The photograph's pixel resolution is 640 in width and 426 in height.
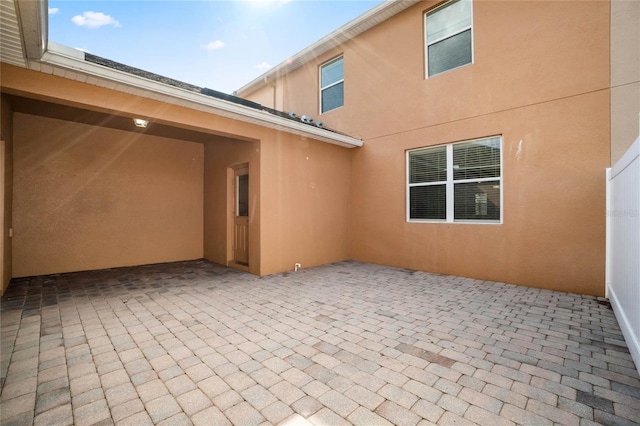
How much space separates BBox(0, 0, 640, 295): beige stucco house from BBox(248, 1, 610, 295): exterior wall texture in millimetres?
25

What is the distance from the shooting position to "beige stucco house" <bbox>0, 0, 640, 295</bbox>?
425 centimetres

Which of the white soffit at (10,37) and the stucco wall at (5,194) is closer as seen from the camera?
the white soffit at (10,37)

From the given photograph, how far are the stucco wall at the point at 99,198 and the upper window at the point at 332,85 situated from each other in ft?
12.3

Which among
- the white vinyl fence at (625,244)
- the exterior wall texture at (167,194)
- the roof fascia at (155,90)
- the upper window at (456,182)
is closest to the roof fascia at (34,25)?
the roof fascia at (155,90)

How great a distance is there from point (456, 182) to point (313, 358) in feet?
15.4

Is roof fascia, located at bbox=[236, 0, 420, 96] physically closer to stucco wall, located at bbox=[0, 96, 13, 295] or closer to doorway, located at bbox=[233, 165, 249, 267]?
doorway, located at bbox=[233, 165, 249, 267]

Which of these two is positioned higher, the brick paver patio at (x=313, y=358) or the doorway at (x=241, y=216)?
the doorway at (x=241, y=216)

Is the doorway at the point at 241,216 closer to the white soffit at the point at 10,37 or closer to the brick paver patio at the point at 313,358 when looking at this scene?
the brick paver patio at the point at 313,358

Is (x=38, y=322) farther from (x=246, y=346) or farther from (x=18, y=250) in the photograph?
(x=18, y=250)

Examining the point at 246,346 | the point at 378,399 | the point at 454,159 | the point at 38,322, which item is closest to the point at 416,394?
the point at 378,399

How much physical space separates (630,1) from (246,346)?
684 cm

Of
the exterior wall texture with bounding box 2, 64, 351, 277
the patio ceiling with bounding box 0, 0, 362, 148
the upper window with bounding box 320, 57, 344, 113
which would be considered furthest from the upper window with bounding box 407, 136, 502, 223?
the patio ceiling with bounding box 0, 0, 362, 148

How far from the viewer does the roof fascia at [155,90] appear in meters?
3.25

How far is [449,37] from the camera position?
5.89 metres
